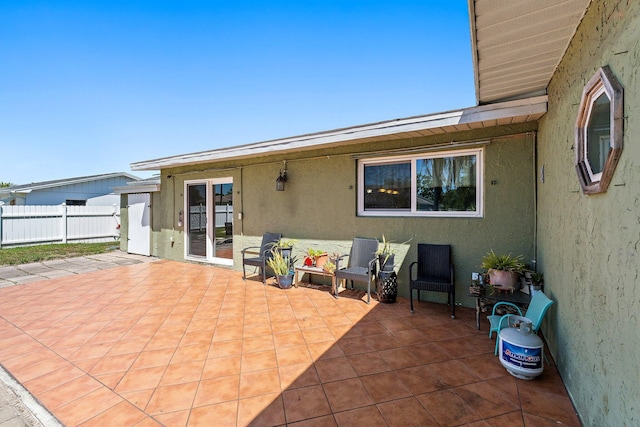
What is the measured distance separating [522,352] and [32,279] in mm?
8349

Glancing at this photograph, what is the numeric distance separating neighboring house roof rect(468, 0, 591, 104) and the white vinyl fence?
14747 millimetres

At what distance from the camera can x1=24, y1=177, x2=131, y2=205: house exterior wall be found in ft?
44.7

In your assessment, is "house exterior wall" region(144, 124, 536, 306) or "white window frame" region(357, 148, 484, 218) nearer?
"house exterior wall" region(144, 124, 536, 306)

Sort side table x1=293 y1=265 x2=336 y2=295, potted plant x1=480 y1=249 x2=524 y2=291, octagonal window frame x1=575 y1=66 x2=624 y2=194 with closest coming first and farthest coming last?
octagonal window frame x1=575 y1=66 x2=624 y2=194
potted plant x1=480 y1=249 x2=524 y2=291
side table x1=293 y1=265 x2=336 y2=295

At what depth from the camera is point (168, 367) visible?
2.66 meters

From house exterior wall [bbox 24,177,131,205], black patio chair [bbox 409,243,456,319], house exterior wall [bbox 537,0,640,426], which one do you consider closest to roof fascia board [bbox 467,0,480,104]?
house exterior wall [bbox 537,0,640,426]


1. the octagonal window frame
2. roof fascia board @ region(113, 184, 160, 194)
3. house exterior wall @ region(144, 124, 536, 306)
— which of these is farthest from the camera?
roof fascia board @ region(113, 184, 160, 194)

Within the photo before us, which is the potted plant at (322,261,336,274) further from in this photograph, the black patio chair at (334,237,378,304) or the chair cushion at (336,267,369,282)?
the chair cushion at (336,267,369,282)

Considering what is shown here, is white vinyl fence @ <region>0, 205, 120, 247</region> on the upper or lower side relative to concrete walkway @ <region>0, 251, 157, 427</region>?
upper

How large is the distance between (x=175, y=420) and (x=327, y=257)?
354 cm

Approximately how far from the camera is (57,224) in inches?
454

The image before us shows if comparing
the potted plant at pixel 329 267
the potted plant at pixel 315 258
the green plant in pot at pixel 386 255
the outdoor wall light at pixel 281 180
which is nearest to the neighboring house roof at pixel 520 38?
the green plant in pot at pixel 386 255

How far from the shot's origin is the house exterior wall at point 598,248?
127 centimetres

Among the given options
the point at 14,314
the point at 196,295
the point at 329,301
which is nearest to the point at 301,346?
the point at 329,301
